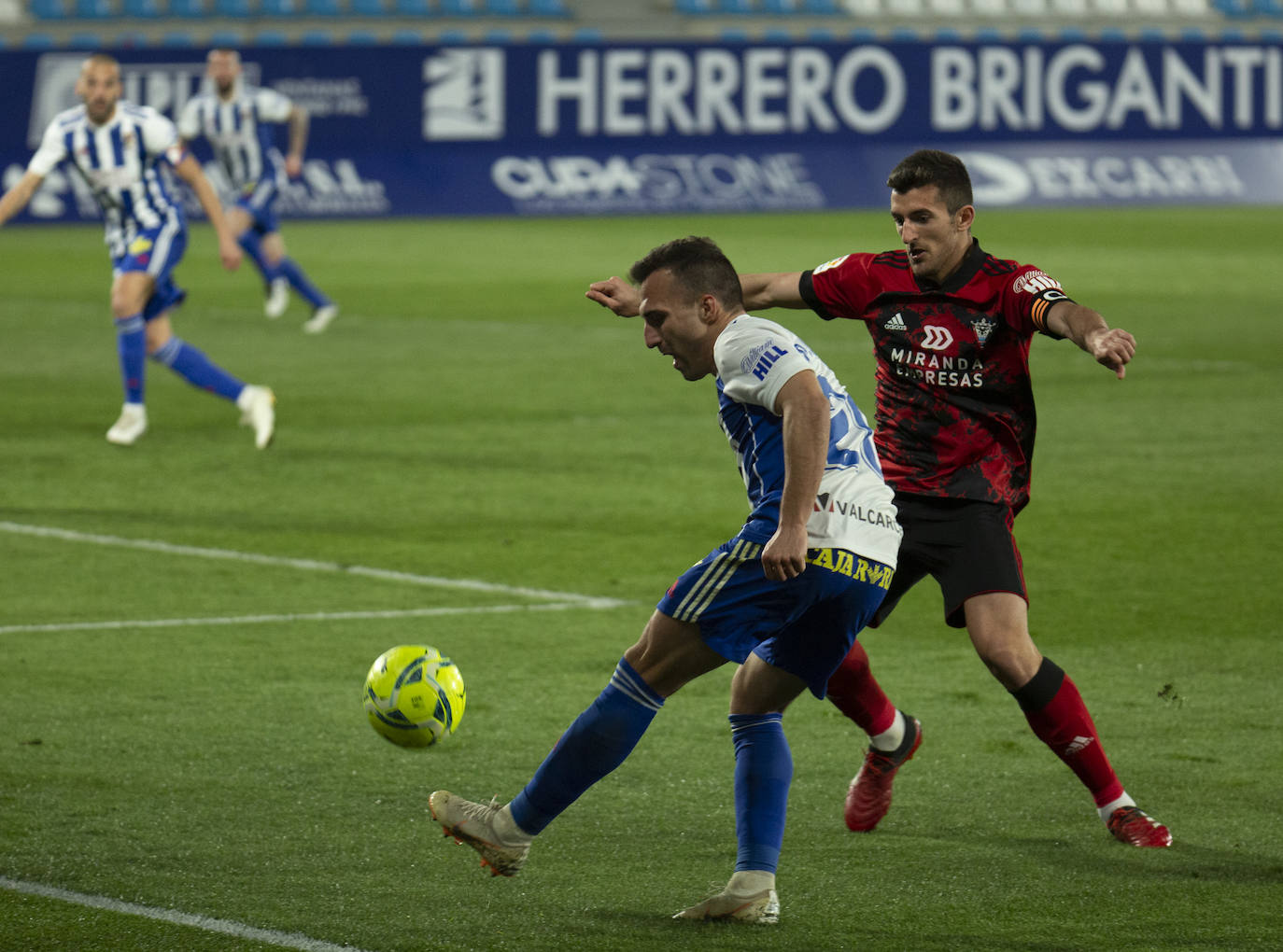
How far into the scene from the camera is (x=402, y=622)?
7.48 m

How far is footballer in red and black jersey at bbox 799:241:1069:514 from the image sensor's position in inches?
206

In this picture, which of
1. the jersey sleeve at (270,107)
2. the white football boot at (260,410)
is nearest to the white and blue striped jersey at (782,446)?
the white football boot at (260,410)

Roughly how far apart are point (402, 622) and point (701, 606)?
3250 mm

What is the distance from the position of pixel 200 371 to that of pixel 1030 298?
7.25m

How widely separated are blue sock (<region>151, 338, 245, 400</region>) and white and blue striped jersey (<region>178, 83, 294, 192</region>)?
766 centimetres

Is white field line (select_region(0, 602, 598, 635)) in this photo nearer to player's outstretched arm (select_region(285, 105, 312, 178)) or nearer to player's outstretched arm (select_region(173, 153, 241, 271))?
player's outstretched arm (select_region(173, 153, 241, 271))

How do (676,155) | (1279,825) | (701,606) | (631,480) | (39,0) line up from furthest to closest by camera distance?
(39,0) < (676,155) < (631,480) < (1279,825) < (701,606)

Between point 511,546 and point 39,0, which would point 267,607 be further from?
point 39,0

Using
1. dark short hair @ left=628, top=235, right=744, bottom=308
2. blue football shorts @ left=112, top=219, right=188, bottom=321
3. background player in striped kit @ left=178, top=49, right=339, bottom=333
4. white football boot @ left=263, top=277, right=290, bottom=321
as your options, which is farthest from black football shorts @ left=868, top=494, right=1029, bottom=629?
white football boot @ left=263, top=277, right=290, bottom=321

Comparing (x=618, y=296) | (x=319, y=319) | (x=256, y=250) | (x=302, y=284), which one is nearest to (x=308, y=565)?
(x=618, y=296)

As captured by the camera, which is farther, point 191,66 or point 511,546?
point 191,66

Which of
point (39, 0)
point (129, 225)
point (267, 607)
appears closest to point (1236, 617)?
point (267, 607)

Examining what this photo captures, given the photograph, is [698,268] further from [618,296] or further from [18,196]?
[18,196]

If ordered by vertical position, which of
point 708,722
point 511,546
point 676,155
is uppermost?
point 708,722
